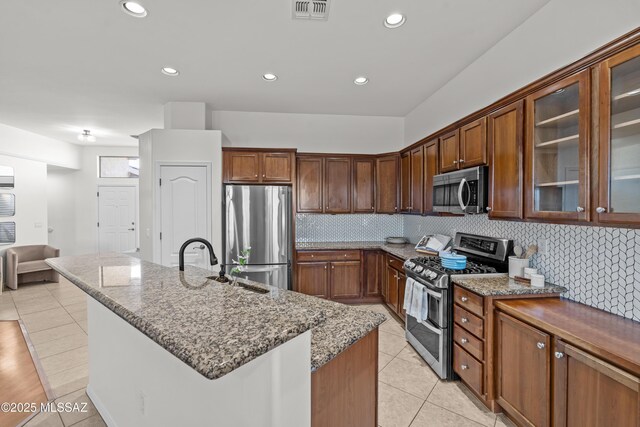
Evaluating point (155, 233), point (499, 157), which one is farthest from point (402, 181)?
point (155, 233)

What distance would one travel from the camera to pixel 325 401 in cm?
108

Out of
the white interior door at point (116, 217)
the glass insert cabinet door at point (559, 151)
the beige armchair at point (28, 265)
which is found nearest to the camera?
the glass insert cabinet door at point (559, 151)

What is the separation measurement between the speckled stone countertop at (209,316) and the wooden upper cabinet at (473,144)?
6.27 ft

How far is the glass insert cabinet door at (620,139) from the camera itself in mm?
1452

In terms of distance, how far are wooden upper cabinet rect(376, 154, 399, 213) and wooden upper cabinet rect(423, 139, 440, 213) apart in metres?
0.88

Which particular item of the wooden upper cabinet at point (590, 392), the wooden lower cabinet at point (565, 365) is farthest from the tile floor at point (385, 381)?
the wooden upper cabinet at point (590, 392)

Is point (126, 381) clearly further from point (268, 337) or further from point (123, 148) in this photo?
point (123, 148)

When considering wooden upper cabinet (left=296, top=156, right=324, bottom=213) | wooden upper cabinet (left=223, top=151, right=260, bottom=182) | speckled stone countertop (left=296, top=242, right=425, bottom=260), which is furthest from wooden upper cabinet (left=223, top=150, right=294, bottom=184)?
speckled stone countertop (left=296, top=242, right=425, bottom=260)

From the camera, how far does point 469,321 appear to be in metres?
2.29

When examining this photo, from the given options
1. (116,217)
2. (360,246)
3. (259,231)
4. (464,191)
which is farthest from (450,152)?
(116,217)

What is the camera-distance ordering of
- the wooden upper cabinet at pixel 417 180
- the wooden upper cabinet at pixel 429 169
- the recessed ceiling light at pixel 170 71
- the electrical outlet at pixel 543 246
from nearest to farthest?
the electrical outlet at pixel 543 246, the recessed ceiling light at pixel 170 71, the wooden upper cabinet at pixel 429 169, the wooden upper cabinet at pixel 417 180

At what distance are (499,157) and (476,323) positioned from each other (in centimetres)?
134

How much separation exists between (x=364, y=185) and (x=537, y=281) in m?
2.77

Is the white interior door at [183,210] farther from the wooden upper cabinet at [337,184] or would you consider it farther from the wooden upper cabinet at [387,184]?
the wooden upper cabinet at [387,184]
